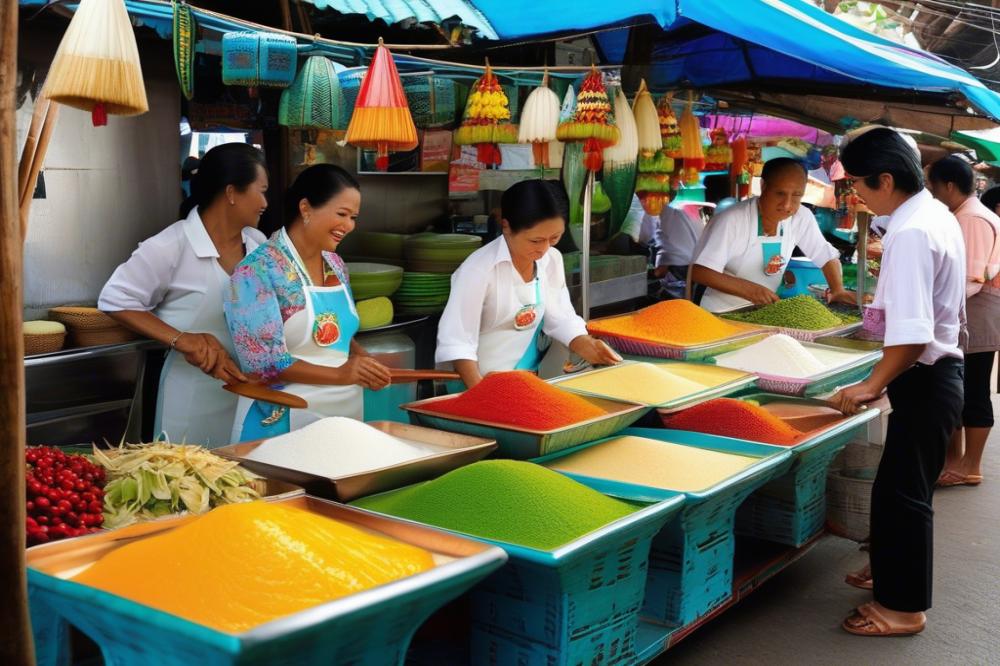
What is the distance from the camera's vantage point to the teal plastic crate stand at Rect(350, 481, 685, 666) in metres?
1.67

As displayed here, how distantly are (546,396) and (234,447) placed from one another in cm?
81

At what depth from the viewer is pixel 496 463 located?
1.93 m

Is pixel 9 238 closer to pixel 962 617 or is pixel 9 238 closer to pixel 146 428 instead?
pixel 146 428

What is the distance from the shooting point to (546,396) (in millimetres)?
2443

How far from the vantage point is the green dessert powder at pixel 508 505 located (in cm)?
173

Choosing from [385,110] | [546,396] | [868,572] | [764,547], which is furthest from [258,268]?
[868,572]

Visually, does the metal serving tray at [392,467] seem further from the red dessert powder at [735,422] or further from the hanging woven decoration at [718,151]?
the hanging woven decoration at [718,151]

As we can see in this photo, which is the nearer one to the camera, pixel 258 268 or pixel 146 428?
pixel 258 268

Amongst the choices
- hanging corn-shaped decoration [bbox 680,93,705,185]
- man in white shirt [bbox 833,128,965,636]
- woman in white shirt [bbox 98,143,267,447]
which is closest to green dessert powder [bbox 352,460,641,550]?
woman in white shirt [bbox 98,143,267,447]

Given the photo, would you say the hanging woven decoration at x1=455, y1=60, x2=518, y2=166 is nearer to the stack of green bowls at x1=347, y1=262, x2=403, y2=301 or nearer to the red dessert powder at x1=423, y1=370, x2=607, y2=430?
the stack of green bowls at x1=347, y1=262, x2=403, y2=301

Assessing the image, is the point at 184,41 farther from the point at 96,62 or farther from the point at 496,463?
the point at 496,463

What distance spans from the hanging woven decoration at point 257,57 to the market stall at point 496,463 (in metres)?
0.03

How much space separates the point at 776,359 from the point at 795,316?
737 millimetres

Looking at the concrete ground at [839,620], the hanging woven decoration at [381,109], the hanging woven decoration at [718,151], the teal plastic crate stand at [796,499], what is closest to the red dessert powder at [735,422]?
the teal plastic crate stand at [796,499]
